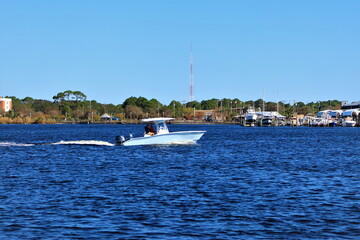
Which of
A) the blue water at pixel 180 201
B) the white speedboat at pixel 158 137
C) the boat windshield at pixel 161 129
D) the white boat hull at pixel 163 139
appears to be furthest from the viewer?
the boat windshield at pixel 161 129

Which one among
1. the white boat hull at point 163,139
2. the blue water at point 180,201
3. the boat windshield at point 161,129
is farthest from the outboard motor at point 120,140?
the blue water at point 180,201

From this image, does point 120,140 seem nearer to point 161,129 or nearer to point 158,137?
point 158,137

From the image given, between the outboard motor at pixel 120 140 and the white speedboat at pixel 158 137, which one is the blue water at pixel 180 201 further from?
the outboard motor at pixel 120 140

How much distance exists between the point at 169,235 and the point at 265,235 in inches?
154

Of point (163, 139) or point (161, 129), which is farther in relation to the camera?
point (161, 129)

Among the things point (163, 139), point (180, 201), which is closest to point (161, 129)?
point (163, 139)

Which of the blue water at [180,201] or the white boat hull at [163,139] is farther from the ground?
the white boat hull at [163,139]

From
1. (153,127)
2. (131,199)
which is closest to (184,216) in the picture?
(131,199)

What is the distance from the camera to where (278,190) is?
36344 mm

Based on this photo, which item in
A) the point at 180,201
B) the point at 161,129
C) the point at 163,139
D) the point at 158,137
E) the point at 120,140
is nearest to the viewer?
the point at 180,201

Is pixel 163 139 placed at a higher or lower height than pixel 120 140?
higher

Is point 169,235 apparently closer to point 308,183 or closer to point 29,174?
point 308,183

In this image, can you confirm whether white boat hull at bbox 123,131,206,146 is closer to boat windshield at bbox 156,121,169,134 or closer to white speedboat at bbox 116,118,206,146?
white speedboat at bbox 116,118,206,146

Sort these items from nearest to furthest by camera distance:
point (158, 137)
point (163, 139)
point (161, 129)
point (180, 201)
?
point (180, 201), point (158, 137), point (163, 139), point (161, 129)
